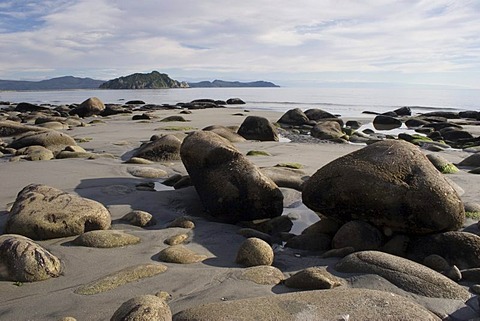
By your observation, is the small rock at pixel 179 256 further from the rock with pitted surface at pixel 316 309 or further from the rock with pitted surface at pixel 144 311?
the rock with pitted surface at pixel 144 311

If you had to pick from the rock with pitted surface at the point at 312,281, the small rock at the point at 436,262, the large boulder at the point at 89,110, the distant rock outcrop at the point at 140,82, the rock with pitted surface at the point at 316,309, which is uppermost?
the distant rock outcrop at the point at 140,82

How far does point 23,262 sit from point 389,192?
12.0 feet

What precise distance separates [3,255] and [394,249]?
370 centimetres

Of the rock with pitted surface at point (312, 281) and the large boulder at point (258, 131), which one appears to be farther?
the large boulder at point (258, 131)

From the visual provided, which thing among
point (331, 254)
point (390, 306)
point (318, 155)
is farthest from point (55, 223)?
point (318, 155)

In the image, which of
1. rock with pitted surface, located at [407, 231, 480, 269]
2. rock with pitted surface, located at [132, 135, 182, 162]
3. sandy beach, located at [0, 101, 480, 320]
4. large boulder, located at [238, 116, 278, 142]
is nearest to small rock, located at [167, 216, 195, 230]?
sandy beach, located at [0, 101, 480, 320]

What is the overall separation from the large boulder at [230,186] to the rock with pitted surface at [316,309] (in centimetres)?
280

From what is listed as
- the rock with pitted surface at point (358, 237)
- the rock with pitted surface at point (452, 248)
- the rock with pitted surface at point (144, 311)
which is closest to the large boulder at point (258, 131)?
the rock with pitted surface at point (358, 237)

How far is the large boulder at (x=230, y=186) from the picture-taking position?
5.99 m

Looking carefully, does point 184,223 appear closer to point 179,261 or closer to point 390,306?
point 179,261

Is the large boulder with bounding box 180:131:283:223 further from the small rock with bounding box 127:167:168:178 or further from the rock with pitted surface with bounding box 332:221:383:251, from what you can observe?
the small rock with bounding box 127:167:168:178

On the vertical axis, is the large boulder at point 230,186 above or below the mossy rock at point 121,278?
above

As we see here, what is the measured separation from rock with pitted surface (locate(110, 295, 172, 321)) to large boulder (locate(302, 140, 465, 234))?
9.69 feet

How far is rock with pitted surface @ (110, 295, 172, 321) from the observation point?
2.68 m
